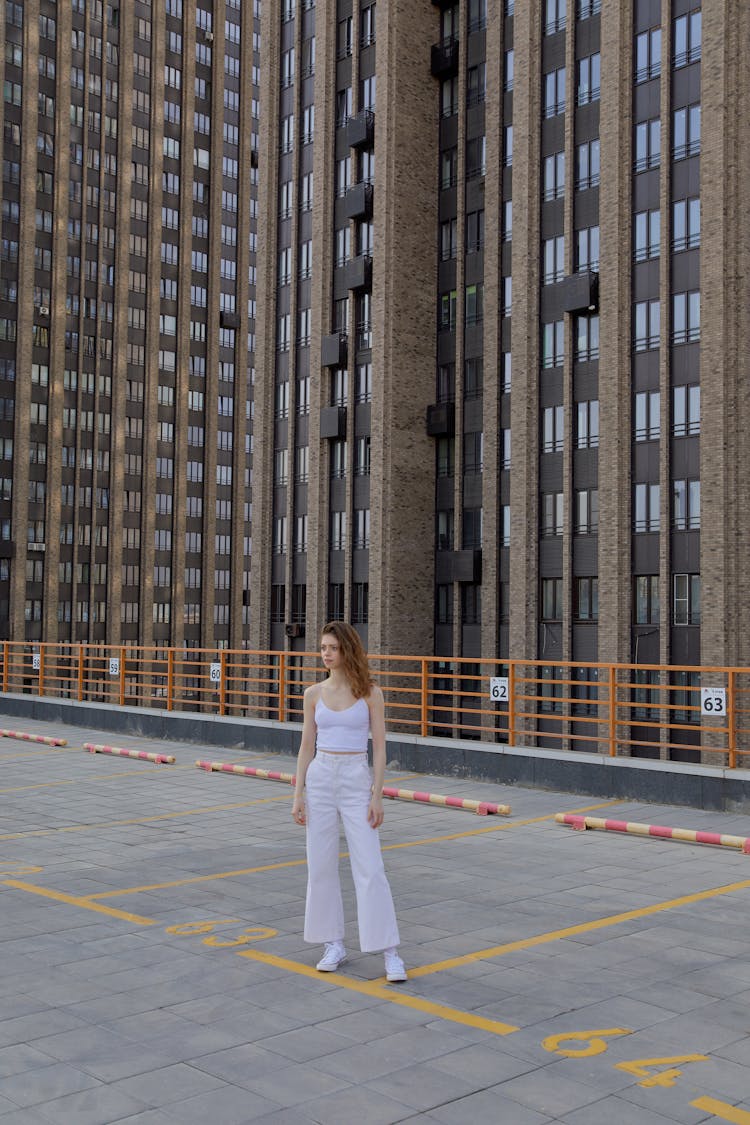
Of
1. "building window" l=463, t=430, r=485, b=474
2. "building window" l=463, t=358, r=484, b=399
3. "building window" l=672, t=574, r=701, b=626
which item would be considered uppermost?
"building window" l=463, t=358, r=484, b=399

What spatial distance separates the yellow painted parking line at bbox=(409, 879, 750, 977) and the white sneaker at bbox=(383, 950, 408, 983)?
186 mm

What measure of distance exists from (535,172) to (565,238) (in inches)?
135

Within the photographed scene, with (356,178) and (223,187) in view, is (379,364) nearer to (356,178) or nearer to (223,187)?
(356,178)

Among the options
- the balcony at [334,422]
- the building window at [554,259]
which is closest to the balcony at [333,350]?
the balcony at [334,422]

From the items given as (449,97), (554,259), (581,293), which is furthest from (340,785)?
(449,97)

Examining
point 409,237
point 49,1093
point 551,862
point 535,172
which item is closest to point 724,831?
point 551,862

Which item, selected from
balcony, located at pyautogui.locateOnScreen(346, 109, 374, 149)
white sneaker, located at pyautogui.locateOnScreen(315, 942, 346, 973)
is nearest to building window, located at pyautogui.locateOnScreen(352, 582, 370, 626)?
balcony, located at pyautogui.locateOnScreen(346, 109, 374, 149)

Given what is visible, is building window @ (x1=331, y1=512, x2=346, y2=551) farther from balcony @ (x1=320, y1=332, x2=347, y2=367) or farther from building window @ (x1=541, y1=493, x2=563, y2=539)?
building window @ (x1=541, y1=493, x2=563, y2=539)

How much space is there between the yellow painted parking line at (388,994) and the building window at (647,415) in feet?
128

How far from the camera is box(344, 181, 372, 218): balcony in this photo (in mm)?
55406

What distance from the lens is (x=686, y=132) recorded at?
43.6 m

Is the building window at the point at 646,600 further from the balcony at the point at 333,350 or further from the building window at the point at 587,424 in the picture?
the balcony at the point at 333,350

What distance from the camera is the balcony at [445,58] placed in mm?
53875

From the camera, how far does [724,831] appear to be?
1139cm
